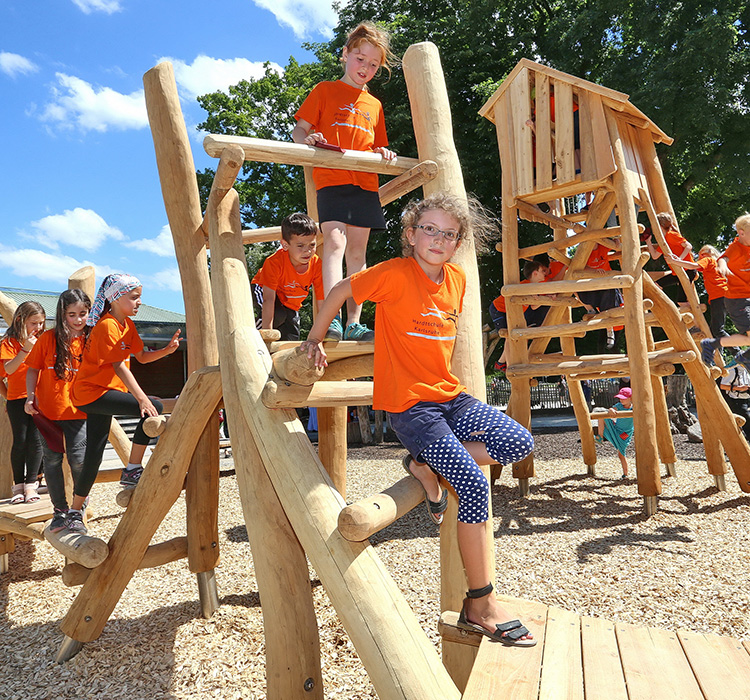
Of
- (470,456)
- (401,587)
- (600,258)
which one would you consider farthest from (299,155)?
(600,258)

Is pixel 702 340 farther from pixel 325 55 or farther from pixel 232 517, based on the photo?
pixel 325 55

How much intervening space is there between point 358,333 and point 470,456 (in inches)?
39.8

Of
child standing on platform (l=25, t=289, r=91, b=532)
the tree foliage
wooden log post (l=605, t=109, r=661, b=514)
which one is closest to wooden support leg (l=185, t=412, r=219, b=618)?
child standing on platform (l=25, t=289, r=91, b=532)

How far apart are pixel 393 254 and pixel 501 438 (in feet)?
45.2

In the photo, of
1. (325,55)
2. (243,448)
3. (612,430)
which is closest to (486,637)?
(243,448)

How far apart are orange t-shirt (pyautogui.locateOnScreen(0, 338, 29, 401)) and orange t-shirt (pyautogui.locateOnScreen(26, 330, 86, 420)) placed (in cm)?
143

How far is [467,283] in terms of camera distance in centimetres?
287

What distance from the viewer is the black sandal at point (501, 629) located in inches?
84.0

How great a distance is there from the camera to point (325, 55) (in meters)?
17.6

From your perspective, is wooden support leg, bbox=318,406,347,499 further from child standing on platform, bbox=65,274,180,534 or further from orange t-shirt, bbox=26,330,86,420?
orange t-shirt, bbox=26,330,86,420

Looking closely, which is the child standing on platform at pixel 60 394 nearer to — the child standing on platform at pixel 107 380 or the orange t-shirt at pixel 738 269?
the child standing on platform at pixel 107 380

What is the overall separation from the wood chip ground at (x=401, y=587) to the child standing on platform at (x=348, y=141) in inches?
87.8

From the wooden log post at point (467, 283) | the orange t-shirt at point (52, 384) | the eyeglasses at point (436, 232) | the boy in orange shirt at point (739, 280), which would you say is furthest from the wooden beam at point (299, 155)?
the boy in orange shirt at point (739, 280)

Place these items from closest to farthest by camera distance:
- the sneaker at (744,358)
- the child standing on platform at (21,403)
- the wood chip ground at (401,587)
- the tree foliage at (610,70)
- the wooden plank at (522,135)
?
the wood chip ground at (401,587) < the child standing on platform at (21,403) < the sneaker at (744,358) < the wooden plank at (522,135) < the tree foliage at (610,70)
